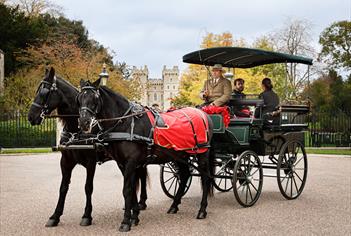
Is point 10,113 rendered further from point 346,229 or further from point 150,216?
point 346,229

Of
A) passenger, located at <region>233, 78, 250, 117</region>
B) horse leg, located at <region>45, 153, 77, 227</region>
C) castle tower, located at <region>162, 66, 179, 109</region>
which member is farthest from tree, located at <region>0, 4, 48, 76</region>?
castle tower, located at <region>162, 66, 179, 109</region>

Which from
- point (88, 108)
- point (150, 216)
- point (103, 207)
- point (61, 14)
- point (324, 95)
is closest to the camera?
point (88, 108)

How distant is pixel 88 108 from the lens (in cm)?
642

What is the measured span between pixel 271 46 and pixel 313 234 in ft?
119

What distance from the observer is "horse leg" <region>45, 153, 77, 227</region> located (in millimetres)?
6911

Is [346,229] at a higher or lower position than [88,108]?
lower

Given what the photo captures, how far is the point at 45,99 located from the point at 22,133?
20049mm

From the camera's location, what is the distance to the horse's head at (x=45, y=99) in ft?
21.4

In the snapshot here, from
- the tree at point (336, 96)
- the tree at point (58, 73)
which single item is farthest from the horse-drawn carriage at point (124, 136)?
the tree at point (336, 96)

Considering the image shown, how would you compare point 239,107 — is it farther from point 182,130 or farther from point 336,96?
point 336,96

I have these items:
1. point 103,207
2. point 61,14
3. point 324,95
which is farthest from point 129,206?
point 61,14

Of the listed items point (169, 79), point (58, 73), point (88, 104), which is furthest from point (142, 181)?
point (169, 79)

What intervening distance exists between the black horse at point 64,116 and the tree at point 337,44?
104 ft

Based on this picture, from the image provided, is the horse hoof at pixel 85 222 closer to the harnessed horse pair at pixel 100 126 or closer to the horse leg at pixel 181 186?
the harnessed horse pair at pixel 100 126
